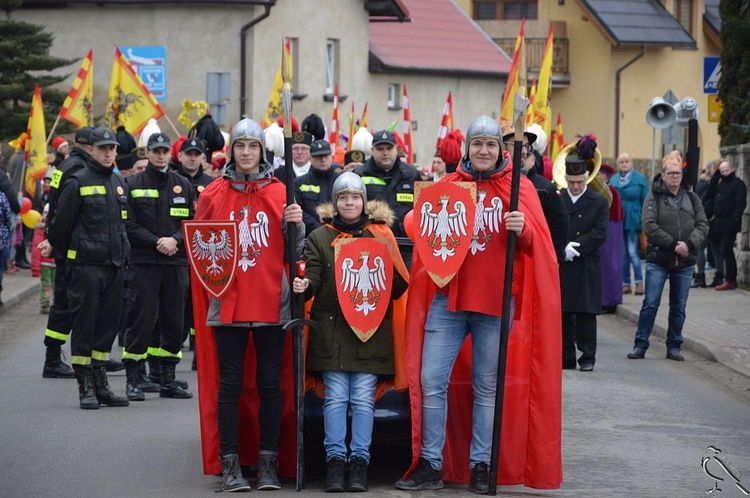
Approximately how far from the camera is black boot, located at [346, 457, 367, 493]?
331 inches

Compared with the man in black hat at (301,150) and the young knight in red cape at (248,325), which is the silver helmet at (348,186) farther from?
the man in black hat at (301,150)

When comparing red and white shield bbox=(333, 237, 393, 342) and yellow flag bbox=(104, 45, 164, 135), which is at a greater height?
yellow flag bbox=(104, 45, 164, 135)

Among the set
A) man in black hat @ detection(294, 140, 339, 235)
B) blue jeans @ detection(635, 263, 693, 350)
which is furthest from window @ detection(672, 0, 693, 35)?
man in black hat @ detection(294, 140, 339, 235)

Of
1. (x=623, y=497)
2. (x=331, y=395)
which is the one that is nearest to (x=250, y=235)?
(x=331, y=395)

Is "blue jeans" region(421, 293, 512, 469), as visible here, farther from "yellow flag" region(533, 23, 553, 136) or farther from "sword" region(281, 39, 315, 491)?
"yellow flag" region(533, 23, 553, 136)

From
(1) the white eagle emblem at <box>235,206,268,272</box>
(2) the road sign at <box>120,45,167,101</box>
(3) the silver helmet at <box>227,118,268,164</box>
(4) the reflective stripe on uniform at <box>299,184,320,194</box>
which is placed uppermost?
(2) the road sign at <box>120,45,167,101</box>

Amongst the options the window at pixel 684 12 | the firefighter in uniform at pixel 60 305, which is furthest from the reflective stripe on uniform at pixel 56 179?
the window at pixel 684 12

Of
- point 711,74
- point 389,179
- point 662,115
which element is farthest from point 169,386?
point 662,115

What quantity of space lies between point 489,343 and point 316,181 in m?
5.86

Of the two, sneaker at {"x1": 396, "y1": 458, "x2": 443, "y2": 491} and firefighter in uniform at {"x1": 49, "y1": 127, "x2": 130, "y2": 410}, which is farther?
firefighter in uniform at {"x1": 49, "y1": 127, "x2": 130, "y2": 410}

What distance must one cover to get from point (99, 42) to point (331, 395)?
32.6 meters

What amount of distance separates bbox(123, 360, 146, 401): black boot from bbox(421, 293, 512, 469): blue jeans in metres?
4.24

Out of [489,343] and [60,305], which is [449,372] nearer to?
[489,343]

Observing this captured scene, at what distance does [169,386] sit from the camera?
12.3 metres
